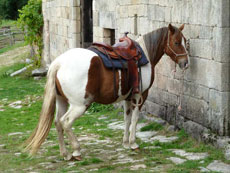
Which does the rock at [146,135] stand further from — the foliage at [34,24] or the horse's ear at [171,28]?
the foliage at [34,24]

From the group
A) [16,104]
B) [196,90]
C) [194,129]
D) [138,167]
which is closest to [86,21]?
[16,104]

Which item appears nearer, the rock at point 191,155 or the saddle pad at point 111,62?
the rock at point 191,155

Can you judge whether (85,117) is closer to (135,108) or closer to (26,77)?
(135,108)

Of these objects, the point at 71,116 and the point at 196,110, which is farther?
the point at 196,110

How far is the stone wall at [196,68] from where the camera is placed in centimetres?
652

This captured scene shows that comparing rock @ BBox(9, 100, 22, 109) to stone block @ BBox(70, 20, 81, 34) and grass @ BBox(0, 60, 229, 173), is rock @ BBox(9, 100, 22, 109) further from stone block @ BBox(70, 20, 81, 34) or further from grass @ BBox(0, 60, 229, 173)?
stone block @ BBox(70, 20, 81, 34)

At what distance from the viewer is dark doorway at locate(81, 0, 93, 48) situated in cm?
1373

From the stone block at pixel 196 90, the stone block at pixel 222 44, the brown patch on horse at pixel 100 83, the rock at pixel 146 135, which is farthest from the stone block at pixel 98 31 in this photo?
the stone block at pixel 222 44

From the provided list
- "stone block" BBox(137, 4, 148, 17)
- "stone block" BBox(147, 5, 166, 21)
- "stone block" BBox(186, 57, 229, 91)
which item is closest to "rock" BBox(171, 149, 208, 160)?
"stone block" BBox(186, 57, 229, 91)

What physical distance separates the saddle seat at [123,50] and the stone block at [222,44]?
1228 millimetres

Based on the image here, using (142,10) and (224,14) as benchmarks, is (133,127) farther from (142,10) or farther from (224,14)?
(142,10)

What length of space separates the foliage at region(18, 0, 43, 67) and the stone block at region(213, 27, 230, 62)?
41.9ft

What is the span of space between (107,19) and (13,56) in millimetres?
12433

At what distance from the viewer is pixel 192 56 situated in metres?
7.35
